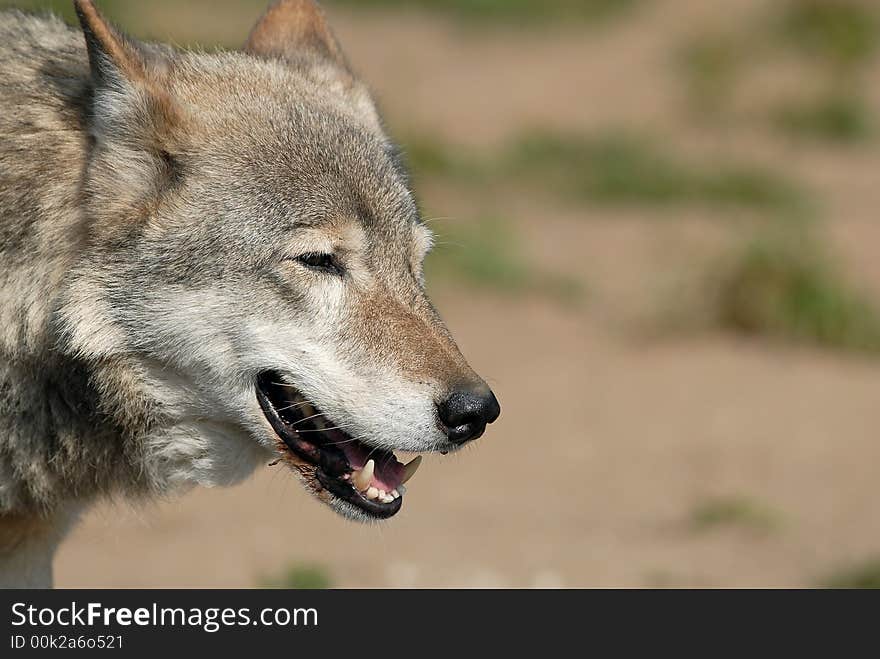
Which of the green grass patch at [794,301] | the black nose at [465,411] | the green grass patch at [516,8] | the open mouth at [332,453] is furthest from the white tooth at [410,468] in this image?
the green grass patch at [516,8]

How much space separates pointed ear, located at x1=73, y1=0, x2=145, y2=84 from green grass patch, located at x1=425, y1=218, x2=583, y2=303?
5.27m

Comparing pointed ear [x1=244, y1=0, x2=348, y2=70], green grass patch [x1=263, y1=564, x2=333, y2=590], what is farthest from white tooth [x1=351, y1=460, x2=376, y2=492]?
green grass patch [x1=263, y1=564, x2=333, y2=590]

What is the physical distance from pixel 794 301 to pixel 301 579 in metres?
3.93

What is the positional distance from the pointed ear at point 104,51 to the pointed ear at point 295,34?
0.93m

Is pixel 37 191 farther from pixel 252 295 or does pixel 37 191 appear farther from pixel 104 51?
pixel 252 295

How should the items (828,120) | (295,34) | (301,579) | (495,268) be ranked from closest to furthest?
1. (295,34)
2. (301,579)
3. (495,268)
4. (828,120)

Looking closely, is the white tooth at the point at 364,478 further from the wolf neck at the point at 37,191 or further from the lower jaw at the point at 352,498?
the wolf neck at the point at 37,191

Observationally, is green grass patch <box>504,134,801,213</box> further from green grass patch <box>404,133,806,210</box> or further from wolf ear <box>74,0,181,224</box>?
wolf ear <box>74,0,181,224</box>

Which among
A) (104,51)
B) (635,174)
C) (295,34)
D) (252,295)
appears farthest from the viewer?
(635,174)

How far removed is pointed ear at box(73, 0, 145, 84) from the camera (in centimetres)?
371

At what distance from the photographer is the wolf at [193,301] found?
12.7 feet

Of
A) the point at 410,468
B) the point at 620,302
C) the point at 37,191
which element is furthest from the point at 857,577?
the point at 37,191

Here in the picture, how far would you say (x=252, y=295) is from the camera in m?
3.91
